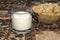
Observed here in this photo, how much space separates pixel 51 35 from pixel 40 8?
229 millimetres

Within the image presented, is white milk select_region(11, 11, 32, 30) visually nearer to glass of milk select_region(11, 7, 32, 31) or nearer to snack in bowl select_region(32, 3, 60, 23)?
glass of milk select_region(11, 7, 32, 31)

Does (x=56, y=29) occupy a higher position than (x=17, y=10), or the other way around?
(x=17, y=10)

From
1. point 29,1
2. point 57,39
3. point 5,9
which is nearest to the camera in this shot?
point 57,39

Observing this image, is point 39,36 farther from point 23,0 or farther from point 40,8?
point 23,0

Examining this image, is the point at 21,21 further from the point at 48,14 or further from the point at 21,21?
the point at 48,14

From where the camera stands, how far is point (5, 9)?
1.48 meters

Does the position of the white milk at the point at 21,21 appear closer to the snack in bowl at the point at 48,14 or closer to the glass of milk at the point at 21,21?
the glass of milk at the point at 21,21

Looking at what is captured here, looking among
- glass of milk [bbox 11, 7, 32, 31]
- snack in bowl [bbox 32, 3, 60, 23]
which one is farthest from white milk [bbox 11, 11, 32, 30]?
snack in bowl [bbox 32, 3, 60, 23]

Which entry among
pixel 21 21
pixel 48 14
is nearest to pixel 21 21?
pixel 21 21

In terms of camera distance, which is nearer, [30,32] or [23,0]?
[30,32]

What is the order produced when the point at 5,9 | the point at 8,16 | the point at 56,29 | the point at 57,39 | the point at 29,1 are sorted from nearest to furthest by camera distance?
1. the point at 57,39
2. the point at 56,29
3. the point at 8,16
4. the point at 5,9
5. the point at 29,1

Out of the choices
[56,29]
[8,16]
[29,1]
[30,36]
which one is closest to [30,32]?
[30,36]

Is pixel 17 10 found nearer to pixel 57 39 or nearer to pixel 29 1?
pixel 57 39

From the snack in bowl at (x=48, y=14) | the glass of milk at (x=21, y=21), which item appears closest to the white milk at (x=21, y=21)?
the glass of milk at (x=21, y=21)
